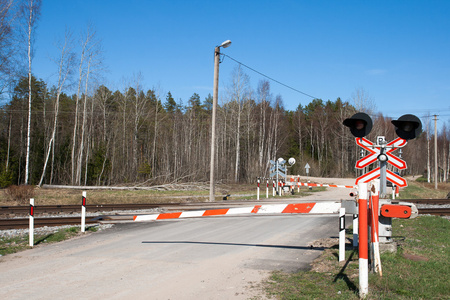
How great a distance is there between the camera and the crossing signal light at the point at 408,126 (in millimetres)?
6879

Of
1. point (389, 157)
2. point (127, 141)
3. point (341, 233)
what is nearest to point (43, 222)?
point (341, 233)

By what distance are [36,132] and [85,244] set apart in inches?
1531

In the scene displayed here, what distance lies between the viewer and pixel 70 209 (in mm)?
16688

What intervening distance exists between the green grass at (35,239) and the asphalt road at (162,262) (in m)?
0.44

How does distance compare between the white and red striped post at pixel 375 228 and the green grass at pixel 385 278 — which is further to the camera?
the white and red striped post at pixel 375 228

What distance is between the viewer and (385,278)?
17.7 feet

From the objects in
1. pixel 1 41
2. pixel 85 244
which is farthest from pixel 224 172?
pixel 85 244

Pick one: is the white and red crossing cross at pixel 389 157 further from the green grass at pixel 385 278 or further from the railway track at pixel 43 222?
the railway track at pixel 43 222

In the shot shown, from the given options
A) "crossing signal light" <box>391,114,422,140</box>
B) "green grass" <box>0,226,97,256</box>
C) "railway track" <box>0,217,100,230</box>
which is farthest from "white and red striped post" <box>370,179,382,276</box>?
"railway track" <box>0,217,100,230</box>

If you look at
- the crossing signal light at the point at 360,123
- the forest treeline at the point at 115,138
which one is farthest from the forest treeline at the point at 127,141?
the crossing signal light at the point at 360,123

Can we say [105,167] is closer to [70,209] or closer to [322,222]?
[70,209]

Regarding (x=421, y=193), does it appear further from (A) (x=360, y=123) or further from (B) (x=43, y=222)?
(B) (x=43, y=222)

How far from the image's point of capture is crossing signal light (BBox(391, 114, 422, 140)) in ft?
22.6

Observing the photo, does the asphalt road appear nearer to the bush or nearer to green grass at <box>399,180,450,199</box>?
A: the bush
